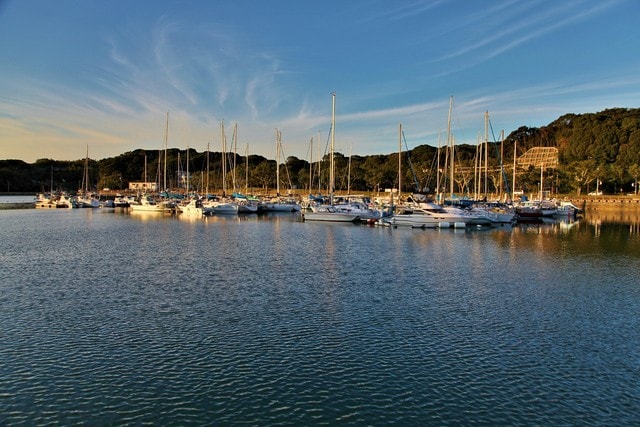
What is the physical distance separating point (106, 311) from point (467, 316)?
43.2 feet

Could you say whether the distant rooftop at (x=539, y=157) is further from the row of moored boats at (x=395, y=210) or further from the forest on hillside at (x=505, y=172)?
the row of moored boats at (x=395, y=210)

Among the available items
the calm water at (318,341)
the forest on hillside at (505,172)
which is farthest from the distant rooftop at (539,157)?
the calm water at (318,341)

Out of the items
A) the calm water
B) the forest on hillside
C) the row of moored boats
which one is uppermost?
the forest on hillside

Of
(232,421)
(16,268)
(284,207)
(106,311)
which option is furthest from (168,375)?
(284,207)

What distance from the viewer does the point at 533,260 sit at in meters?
30.9

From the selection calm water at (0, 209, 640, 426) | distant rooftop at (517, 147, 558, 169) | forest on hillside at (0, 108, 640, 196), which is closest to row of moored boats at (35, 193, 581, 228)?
forest on hillside at (0, 108, 640, 196)

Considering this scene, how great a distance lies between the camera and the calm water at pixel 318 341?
10727 millimetres

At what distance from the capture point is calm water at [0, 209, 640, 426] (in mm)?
10727

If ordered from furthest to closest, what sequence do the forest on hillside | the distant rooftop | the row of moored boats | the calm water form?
the distant rooftop < the forest on hillside < the row of moored boats < the calm water

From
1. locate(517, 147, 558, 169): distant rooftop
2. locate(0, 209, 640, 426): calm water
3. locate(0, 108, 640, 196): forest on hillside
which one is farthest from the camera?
locate(517, 147, 558, 169): distant rooftop

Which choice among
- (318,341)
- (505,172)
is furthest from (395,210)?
(505,172)

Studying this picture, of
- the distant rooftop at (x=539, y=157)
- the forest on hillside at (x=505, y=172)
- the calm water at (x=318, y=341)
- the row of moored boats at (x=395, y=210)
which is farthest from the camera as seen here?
the distant rooftop at (x=539, y=157)

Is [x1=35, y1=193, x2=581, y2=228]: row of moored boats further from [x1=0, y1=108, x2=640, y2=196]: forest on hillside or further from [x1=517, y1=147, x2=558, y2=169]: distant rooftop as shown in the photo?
[x1=517, y1=147, x2=558, y2=169]: distant rooftop

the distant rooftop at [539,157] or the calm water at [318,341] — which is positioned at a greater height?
the distant rooftop at [539,157]
